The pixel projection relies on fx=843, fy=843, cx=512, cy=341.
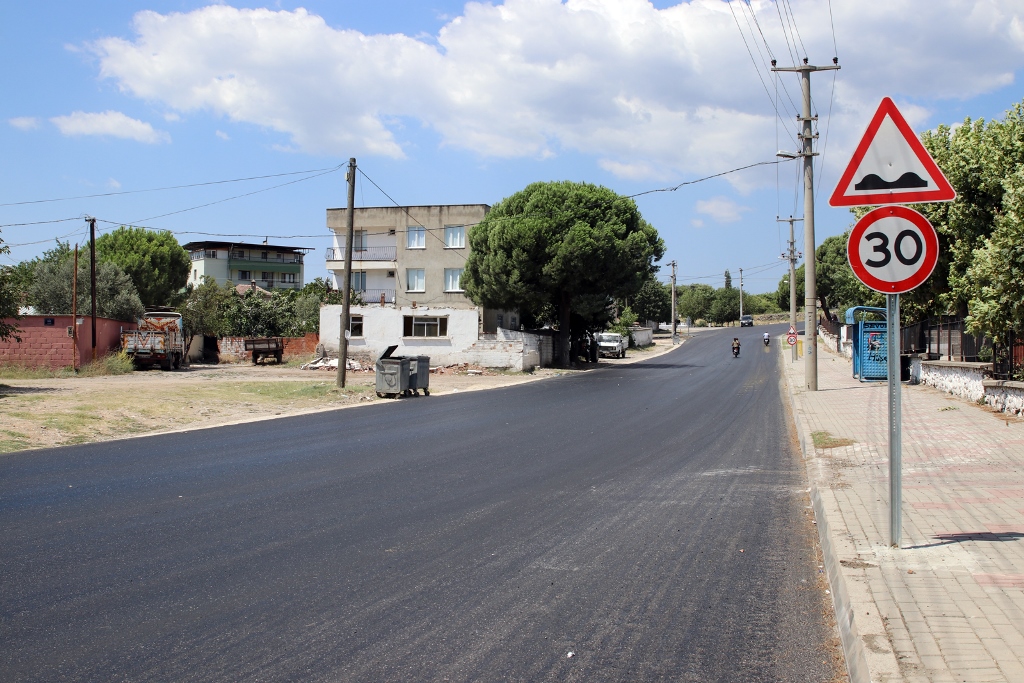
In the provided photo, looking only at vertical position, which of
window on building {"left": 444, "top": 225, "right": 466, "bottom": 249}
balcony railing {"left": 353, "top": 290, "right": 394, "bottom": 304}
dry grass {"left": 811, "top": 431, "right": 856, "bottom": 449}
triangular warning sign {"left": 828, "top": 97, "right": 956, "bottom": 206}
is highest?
window on building {"left": 444, "top": 225, "right": 466, "bottom": 249}

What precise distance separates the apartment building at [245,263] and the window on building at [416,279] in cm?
3718

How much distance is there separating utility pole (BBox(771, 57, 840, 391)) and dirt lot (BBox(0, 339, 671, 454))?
462 inches

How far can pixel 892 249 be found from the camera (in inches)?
232

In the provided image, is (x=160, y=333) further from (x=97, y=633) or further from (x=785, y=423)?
(x=97, y=633)

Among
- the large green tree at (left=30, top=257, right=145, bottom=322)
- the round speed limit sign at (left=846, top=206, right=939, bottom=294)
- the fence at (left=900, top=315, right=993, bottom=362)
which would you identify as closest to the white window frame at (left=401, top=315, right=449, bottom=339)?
the large green tree at (left=30, top=257, right=145, bottom=322)

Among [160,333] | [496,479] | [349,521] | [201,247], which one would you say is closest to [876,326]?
[496,479]

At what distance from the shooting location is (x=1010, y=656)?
406cm

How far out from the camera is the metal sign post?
5910mm

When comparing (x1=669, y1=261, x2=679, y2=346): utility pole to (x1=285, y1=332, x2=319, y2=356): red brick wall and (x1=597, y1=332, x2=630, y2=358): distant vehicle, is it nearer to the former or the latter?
(x1=597, y1=332, x2=630, y2=358): distant vehicle

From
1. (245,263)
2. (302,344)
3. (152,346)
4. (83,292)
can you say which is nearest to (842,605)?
(152,346)

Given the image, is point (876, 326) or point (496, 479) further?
point (876, 326)

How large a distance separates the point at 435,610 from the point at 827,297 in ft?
282

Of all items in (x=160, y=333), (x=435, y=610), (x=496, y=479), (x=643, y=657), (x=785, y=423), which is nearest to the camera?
(x=643, y=657)

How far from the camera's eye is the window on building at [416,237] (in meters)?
55.1
